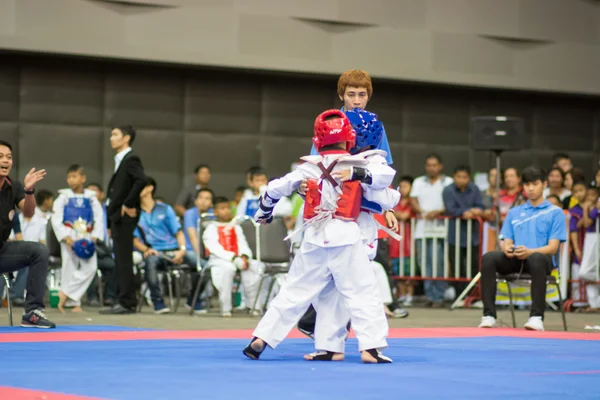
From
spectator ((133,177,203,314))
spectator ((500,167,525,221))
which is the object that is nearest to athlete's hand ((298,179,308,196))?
spectator ((133,177,203,314))

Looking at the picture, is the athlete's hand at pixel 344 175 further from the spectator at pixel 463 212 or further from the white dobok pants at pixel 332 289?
the spectator at pixel 463 212

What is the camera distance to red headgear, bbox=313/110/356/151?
4980 millimetres

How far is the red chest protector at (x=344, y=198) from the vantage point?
4.97m

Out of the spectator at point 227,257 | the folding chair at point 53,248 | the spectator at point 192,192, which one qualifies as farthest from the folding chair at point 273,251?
the spectator at point 192,192

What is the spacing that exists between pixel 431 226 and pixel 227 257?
2.80m

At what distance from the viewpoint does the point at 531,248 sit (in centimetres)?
806

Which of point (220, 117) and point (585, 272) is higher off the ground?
point (220, 117)

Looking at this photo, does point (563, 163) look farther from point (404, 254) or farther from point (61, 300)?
point (61, 300)

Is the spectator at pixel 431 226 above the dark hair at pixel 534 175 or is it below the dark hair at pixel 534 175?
below

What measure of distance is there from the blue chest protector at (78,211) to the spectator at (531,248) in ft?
13.6

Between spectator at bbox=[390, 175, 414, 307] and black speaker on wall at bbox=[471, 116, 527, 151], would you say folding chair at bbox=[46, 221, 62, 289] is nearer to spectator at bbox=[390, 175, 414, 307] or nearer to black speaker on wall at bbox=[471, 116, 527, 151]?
spectator at bbox=[390, 175, 414, 307]

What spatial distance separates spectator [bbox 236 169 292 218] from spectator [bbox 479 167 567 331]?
9.53 feet

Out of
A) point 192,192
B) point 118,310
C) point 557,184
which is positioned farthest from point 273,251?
point 557,184

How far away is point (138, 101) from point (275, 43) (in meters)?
1.97
